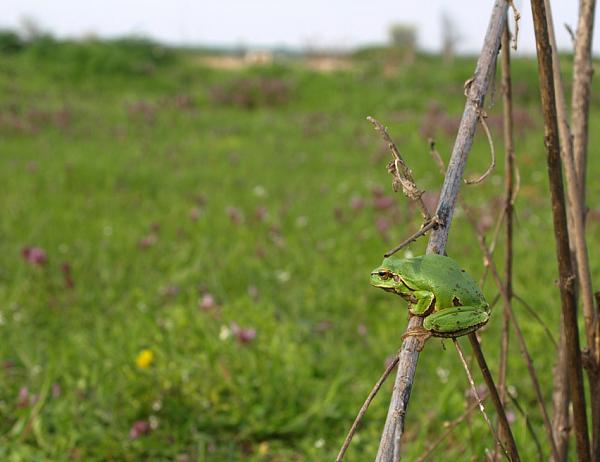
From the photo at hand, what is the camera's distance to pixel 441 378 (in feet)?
9.85

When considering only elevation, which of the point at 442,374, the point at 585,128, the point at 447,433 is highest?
the point at 585,128

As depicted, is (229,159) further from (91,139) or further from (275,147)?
(91,139)

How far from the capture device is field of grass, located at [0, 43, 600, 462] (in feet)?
8.59

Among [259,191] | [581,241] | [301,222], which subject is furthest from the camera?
[259,191]

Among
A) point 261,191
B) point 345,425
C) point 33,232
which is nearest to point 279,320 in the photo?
point 345,425

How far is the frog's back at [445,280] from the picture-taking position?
2.95 ft

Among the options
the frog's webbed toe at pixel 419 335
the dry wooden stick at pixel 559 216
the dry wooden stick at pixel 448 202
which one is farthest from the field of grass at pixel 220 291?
the frog's webbed toe at pixel 419 335

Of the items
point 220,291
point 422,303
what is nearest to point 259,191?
point 220,291

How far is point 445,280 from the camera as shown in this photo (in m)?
0.91

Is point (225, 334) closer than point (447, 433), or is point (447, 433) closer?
point (447, 433)

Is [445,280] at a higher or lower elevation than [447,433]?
higher

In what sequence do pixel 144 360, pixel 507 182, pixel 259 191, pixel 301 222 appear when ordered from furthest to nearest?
pixel 259 191 < pixel 301 222 < pixel 144 360 < pixel 507 182

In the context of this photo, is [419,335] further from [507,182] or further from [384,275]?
[507,182]

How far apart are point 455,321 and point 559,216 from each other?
0.98 feet
